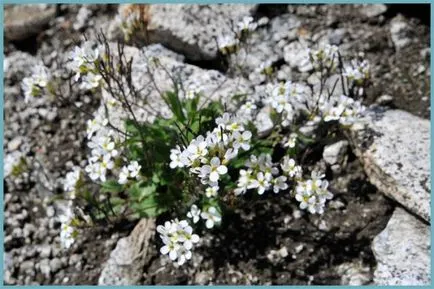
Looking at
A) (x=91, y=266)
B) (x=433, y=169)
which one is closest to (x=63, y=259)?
Result: (x=91, y=266)

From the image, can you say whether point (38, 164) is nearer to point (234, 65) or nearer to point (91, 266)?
point (91, 266)

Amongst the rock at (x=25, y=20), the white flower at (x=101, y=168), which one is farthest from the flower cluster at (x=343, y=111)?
the rock at (x=25, y=20)

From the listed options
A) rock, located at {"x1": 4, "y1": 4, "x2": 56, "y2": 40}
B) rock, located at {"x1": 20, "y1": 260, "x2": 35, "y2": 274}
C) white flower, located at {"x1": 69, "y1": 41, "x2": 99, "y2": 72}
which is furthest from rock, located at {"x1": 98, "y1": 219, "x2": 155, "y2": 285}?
rock, located at {"x1": 4, "y1": 4, "x2": 56, "y2": 40}

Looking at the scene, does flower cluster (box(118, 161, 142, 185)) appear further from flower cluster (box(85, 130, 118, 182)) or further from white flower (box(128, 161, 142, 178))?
flower cluster (box(85, 130, 118, 182))

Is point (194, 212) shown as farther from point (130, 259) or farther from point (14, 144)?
point (14, 144)

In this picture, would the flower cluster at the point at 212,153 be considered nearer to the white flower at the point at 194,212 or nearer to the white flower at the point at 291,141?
the white flower at the point at 194,212

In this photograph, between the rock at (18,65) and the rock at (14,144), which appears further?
the rock at (18,65)

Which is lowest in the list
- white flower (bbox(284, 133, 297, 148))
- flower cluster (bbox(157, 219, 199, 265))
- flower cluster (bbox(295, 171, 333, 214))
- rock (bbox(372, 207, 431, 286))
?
rock (bbox(372, 207, 431, 286))
